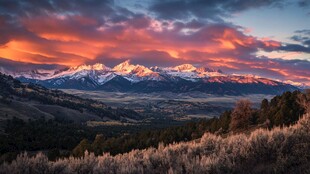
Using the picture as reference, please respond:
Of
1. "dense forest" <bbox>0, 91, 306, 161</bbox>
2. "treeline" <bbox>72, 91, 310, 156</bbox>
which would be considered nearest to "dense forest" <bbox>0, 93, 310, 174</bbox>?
"dense forest" <bbox>0, 91, 306, 161</bbox>

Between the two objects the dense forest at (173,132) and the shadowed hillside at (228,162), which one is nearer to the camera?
the shadowed hillside at (228,162)

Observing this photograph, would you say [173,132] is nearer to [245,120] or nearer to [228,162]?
[245,120]

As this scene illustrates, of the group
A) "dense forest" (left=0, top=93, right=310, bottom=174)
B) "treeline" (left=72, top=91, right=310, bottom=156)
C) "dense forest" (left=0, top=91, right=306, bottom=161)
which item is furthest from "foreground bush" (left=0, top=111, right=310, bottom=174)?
"treeline" (left=72, top=91, right=310, bottom=156)

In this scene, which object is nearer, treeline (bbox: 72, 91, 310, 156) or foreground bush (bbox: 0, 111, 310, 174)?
foreground bush (bbox: 0, 111, 310, 174)

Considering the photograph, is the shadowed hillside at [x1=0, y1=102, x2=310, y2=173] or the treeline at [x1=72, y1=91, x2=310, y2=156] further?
the treeline at [x1=72, y1=91, x2=310, y2=156]

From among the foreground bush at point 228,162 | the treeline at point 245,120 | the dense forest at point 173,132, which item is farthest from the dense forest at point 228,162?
the treeline at point 245,120

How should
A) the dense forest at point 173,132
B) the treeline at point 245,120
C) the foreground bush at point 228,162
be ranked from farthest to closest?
the dense forest at point 173,132 → the treeline at point 245,120 → the foreground bush at point 228,162

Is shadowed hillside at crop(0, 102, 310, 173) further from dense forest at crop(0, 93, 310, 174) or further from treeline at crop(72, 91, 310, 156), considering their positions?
treeline at crop(72, 91, 310, 156)

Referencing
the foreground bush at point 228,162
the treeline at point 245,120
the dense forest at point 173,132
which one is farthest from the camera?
the dense forest at point 173,132

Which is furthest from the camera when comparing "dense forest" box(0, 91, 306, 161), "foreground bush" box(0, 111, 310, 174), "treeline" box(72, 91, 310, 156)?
"dense forest" box(0, 91, 306, 161)

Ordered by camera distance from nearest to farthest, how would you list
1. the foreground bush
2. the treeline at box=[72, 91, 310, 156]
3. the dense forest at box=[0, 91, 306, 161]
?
the foreground bush
the treeline at box=[72, 91, 310, 156]
the dense forest at box=[0, 91, 306, 161]

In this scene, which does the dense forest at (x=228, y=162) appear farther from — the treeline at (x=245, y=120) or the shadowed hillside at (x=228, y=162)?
the treeline at (x=245, y=120)

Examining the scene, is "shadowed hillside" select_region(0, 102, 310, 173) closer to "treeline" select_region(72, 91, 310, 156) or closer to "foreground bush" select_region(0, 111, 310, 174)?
"foreground bush" select_region(0, 111, 310, 174)

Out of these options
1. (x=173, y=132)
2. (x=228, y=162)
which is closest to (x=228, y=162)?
(x=228, y=162)
